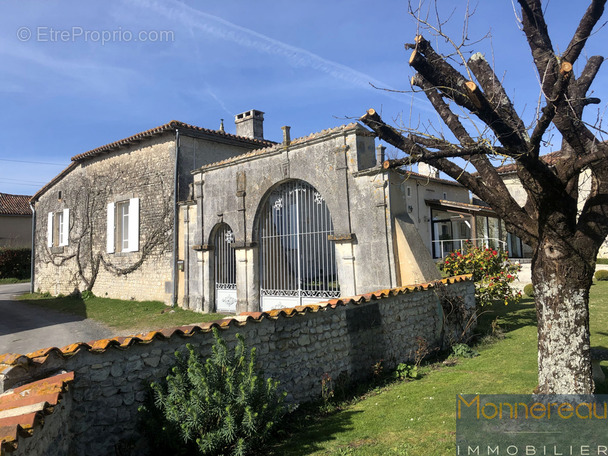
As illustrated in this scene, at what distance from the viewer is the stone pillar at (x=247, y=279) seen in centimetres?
1080

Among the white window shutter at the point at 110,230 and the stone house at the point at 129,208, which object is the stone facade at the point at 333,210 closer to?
the stone house at the point at 129,208

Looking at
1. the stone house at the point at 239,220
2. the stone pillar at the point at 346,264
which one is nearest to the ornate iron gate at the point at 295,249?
the stone house at the point at 239,220

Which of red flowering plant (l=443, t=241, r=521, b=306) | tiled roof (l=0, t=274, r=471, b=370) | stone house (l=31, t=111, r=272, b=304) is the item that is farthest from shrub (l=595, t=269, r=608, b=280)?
stone house (l=31, t=111, r=272, b=304)

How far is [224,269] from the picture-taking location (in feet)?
39.4

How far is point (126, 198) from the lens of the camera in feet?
48.8

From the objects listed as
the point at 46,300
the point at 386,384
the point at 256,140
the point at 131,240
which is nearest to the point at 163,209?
the point at 131,240

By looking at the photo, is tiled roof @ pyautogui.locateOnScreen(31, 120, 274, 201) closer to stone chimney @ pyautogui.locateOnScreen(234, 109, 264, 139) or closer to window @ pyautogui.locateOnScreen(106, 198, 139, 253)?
stone chimney @ pyautogui.locateOnScreen(234, 109, 264, 139)

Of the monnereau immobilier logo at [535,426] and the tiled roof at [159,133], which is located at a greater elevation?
the tiled roof at [159,133]

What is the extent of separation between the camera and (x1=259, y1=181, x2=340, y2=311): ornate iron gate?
9695 millimetres

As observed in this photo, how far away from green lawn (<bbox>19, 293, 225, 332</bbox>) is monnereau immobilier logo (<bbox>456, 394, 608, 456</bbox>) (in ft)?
25.9

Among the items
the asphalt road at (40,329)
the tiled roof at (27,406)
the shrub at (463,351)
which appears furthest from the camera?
the asphalt road at (40,329)

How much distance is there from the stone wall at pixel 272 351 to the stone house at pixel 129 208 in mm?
8516

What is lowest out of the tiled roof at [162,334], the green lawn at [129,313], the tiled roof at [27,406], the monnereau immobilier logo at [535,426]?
the monnereau immobilier logo at [535,426]

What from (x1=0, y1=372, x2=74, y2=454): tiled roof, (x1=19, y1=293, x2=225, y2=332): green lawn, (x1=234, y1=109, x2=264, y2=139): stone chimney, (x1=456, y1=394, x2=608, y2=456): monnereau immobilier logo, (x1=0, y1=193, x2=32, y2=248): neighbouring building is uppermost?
(x1=234, y1=109, x2=264, y2=139): stone chimney
